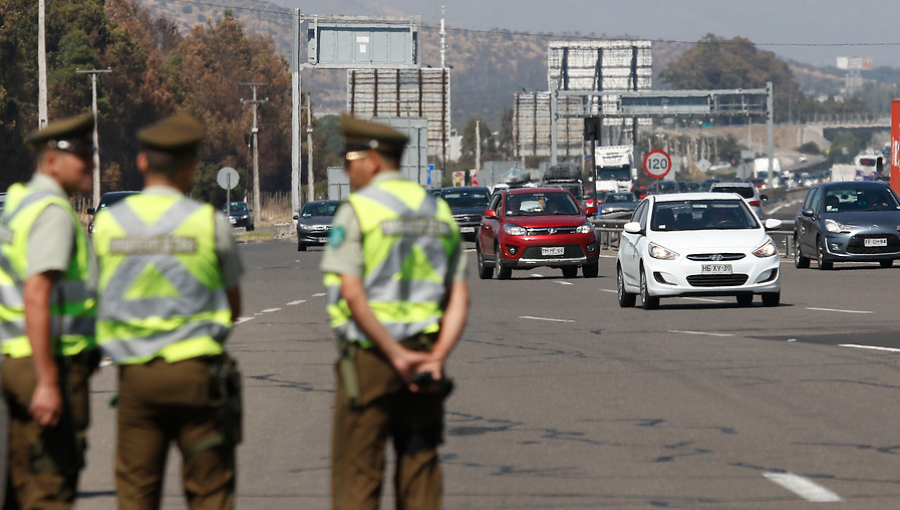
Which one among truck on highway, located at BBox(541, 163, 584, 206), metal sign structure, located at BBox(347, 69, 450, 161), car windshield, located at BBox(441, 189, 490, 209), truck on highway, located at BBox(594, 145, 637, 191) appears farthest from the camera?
metal sign structure, located at BBox(347, 69, 450, 161)

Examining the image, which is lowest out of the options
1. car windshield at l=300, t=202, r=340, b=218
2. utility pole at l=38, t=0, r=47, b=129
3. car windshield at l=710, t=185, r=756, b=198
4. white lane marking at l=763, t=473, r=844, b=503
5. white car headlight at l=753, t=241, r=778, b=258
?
white lane marking at l=763, t=473, r=844, b=503

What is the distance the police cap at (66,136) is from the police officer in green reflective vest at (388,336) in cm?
106

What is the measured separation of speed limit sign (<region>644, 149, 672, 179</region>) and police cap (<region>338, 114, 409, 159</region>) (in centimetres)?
3481

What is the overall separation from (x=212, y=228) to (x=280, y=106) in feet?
400

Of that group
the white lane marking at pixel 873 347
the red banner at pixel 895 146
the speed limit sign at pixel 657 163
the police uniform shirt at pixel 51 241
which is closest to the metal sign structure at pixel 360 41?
the speed limit sign at pixel 657 163

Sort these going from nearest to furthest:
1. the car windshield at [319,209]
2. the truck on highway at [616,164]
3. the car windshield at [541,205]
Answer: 1. the car windshield at [541,205]
2. the car windshield at [319,209]
3. the truck on highway at [616,164]

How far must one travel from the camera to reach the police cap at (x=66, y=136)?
19.1 ft

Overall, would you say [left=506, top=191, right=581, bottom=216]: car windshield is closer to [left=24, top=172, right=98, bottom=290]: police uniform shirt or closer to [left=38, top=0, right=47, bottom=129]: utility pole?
[left=38, top=0, right=47, bottom=129]: utility pole

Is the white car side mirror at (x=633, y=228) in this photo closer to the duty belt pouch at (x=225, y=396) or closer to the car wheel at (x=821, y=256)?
the car wheel at (x=821, y=256)

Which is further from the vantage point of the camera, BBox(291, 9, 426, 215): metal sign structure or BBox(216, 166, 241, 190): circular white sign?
BBox(291, 9, 426, 215): metal sign structure

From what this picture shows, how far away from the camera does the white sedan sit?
792 inches

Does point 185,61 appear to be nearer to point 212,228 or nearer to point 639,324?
point 639,324

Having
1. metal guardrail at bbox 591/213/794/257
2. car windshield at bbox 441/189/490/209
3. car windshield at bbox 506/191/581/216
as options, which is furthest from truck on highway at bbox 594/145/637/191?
car windshield at bbox 506/191/581/216

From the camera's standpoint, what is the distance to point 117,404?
5.59 metres
